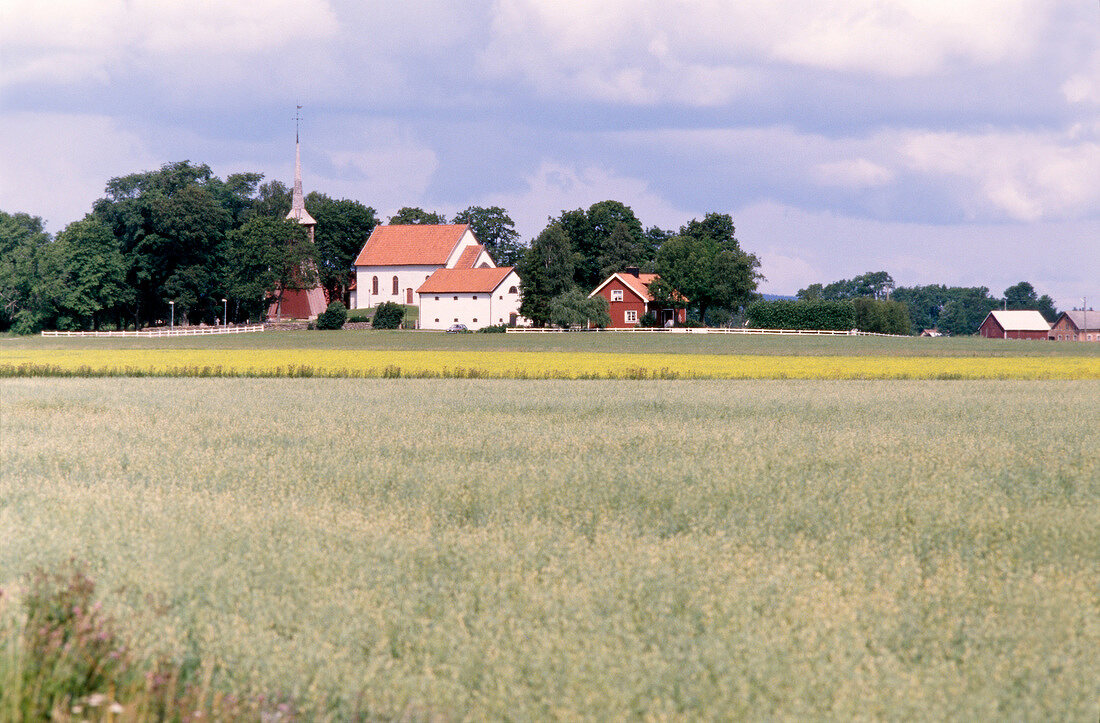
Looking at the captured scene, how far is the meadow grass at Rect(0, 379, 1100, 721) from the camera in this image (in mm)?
5773

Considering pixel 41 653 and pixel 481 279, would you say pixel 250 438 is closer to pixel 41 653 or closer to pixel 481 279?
pixel 41 653

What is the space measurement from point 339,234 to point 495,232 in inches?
973

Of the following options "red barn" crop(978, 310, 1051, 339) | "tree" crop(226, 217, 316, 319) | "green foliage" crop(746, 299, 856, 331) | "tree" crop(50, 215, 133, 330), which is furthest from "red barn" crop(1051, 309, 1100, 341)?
"tree" crop(50, 215, 133, 330)

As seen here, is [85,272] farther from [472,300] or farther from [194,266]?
[472,300]

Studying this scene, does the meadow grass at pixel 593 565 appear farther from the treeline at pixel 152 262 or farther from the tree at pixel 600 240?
the tree at pixel 600 240

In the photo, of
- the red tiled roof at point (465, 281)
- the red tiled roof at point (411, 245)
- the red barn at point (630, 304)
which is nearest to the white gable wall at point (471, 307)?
the red tiled roof at point (465, 281)

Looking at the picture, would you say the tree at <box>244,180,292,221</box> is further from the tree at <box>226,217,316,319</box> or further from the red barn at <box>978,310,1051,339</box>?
the red barn at <box>978,310,1051,339</box>

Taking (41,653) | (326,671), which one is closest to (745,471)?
(326,671)

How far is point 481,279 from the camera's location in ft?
382

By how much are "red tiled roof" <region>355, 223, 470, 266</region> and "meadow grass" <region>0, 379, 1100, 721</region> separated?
113665 mm

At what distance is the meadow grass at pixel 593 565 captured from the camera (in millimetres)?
5773

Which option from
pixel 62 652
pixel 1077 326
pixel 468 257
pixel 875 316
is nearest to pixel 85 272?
pixel 468 257

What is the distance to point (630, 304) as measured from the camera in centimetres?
11288

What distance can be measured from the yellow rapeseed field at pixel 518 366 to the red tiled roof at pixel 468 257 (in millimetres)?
78433
